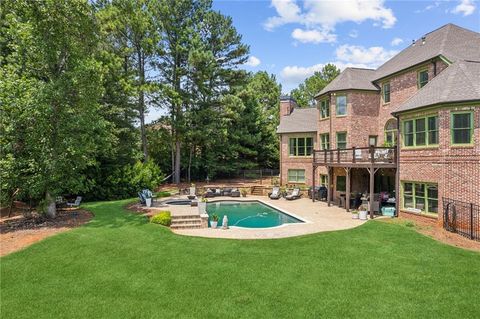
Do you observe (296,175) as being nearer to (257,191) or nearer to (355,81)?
(257,191)

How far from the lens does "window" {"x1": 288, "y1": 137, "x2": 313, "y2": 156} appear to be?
28.3m

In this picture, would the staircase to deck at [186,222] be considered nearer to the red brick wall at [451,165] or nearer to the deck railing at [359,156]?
the deck railing at [359,156]

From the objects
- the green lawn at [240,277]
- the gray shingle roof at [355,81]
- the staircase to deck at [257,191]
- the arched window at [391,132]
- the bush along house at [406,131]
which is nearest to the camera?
the green lawn at [240,277]

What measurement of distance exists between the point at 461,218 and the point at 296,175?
1652cm

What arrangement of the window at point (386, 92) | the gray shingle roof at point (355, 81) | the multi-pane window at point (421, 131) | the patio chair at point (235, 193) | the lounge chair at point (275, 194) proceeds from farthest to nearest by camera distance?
1. the patio chair at point (235, 193)
2. the lounge chair at point (275, 194)
3. the gray shingle roof at point (355, 81)
4. the window at point (386, 92)
5. the multi-pane window at point (421, 131)

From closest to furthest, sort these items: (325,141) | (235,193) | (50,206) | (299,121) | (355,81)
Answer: (50,206) < (355,81) < (325,141) < (235,193) < (299,121)

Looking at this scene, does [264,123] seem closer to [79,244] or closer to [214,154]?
[214,154]

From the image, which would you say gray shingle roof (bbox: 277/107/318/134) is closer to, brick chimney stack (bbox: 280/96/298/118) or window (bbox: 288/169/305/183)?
brick chimney stack (bbox: 280/96/298/118)

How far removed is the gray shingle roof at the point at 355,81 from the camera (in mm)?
22278

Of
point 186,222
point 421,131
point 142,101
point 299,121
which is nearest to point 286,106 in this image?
point 299,121

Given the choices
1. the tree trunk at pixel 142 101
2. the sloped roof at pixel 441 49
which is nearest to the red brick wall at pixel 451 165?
the sloped roof at pixel 441 49

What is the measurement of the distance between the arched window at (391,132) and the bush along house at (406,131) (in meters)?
0.07

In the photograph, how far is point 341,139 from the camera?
23.4 m

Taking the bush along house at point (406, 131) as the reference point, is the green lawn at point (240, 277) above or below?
below
